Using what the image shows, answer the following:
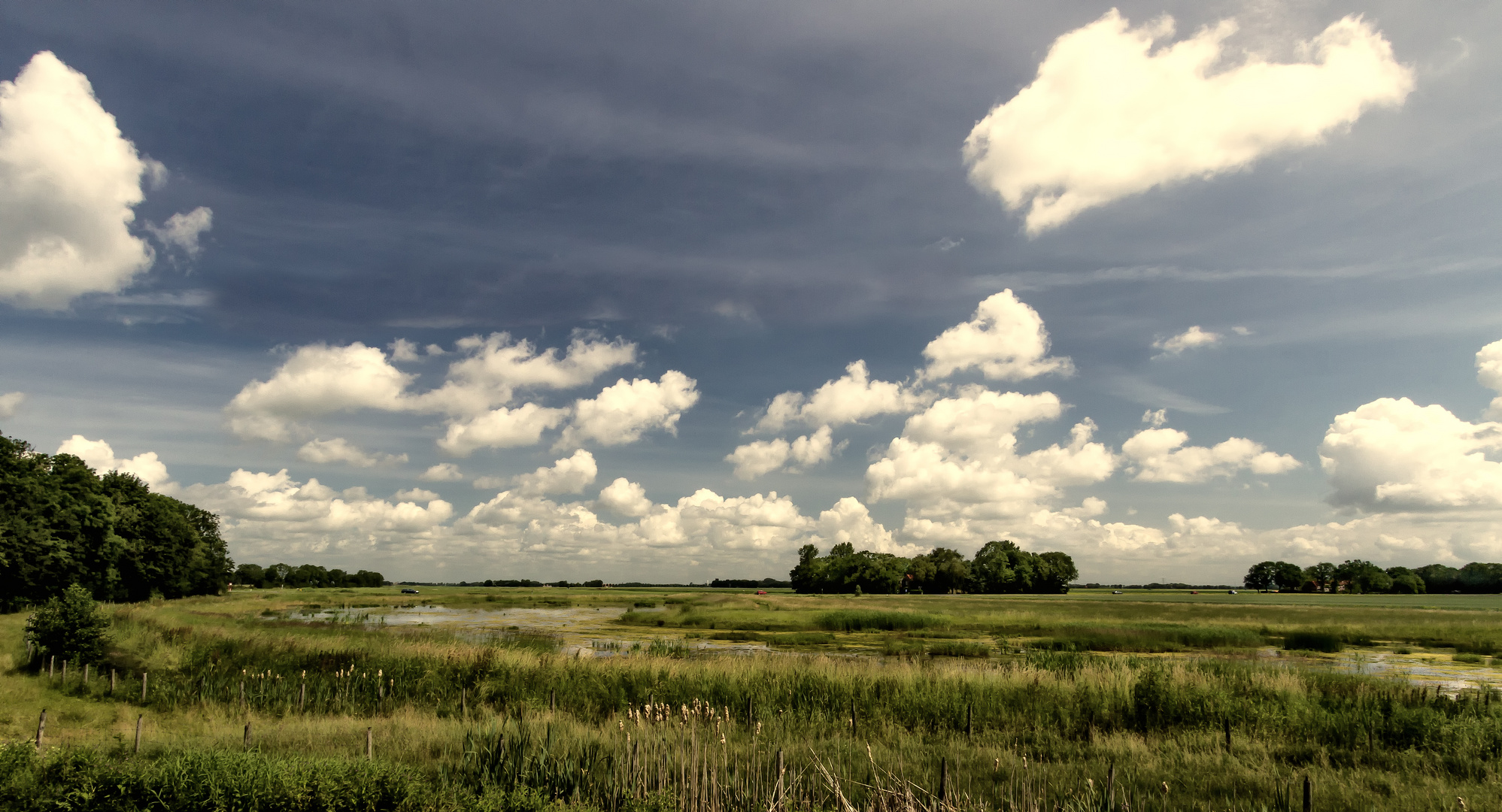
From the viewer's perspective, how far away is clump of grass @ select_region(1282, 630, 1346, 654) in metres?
48.5

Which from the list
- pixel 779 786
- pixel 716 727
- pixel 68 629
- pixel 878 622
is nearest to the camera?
pixel 779 786

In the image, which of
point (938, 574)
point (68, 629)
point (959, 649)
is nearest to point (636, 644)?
point (959, 649)

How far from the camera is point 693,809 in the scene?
12992 millimetres

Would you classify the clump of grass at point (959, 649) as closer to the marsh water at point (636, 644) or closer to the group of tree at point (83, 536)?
the marsh water at point (636, 644)

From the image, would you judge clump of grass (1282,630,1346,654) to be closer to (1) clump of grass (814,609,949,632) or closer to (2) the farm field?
(2) the farm field

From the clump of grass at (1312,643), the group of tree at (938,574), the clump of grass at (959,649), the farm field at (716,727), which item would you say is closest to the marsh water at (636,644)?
the farm field at (716,727)

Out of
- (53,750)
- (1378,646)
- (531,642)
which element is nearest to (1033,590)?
(1378,646)

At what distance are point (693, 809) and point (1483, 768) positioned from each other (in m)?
19.4

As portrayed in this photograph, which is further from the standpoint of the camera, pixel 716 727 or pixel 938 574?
pixel 938 574

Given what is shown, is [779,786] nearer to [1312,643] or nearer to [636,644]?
[636,644]

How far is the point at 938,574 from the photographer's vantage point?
18462cm

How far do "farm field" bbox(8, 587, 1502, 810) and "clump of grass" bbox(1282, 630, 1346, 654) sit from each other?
215cm

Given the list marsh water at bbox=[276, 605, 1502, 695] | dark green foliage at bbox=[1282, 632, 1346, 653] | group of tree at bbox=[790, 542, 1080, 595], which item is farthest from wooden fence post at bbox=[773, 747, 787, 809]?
group of tree at bbox=[790, 542, 1080, 595]

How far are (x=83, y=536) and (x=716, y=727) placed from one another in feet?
290
